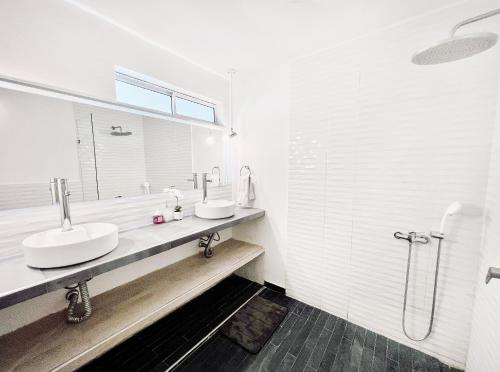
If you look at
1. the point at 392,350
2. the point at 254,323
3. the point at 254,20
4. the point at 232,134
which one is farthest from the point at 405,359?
the point at 254,20

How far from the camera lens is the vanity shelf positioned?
42.7 inches

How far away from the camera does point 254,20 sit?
1.53m

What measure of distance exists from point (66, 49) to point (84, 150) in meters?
0.66

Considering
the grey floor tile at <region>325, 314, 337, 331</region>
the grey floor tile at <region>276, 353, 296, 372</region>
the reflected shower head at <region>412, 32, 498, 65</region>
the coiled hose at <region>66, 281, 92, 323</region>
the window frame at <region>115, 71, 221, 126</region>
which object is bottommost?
the grey floor tile at <region>276, 353, 296, 372</region>

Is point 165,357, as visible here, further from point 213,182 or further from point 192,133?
point 192,133

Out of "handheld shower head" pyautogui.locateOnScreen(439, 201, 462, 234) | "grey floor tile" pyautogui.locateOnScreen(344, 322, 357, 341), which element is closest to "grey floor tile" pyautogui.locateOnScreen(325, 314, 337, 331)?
"grey floor tile" pyautogui.locateOnScreen(344, 322, 357, 341)

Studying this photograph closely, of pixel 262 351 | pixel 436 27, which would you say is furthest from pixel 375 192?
pixel 262 351

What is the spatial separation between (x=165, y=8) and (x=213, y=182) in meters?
1.60

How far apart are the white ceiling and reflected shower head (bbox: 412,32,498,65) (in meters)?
0.60

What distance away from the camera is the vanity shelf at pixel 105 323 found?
1.08 m

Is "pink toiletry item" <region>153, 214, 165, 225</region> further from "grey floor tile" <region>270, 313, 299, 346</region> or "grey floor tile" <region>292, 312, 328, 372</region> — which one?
"grey floor tile" <region>292, 312, 328, 372</region>

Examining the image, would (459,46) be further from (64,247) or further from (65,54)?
(65,54)

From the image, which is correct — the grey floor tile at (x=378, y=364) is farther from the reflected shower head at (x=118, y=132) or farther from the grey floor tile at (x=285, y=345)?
the reflected shower head at (x=118, y=132)

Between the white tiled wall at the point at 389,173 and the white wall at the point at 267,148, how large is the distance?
13 centimetres
